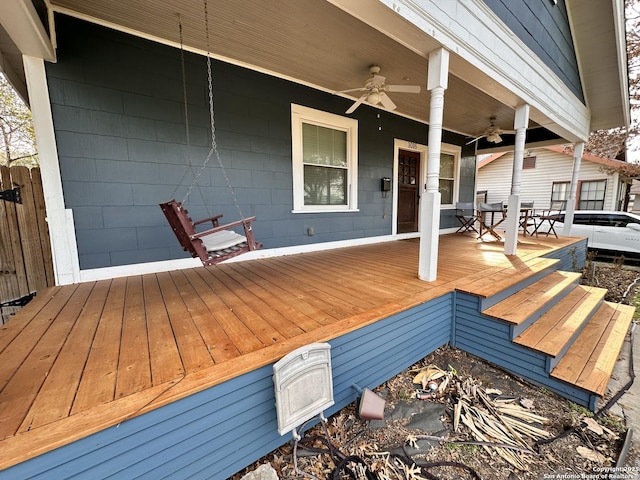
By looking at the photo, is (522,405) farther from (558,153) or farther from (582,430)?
(558,153)

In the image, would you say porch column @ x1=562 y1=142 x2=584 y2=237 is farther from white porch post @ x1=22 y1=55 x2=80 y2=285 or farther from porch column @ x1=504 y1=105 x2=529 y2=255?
white porch post @ x1=22 y1=55 x2=80 y2=285

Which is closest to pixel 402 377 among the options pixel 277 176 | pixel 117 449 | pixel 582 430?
pixel 582 430

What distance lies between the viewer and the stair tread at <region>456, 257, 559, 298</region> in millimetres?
2488

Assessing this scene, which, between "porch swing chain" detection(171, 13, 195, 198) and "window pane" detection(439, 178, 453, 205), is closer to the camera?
"porch swing chain" detection(171, 13, 195, 198)

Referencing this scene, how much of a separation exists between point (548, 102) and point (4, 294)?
7730 mm

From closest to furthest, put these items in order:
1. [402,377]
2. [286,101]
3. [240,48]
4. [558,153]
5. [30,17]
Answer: [30,17], [402,377], [240,48], [286,101], [558,153]

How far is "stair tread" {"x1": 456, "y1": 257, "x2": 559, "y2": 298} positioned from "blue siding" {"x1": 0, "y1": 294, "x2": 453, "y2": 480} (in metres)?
1.12

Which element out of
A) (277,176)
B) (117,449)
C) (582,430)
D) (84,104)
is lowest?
(582,430)

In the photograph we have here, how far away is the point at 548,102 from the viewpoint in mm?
4297

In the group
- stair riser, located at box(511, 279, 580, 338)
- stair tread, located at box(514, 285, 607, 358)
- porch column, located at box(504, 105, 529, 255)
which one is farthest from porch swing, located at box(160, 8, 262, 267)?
porch column, located at box(504, 105, 529, 255)

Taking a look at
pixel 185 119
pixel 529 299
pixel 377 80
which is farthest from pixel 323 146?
pixel 529 299

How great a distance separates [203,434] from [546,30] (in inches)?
257

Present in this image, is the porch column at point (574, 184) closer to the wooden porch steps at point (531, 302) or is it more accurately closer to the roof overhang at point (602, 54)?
the roof overhang at point (602, 54)

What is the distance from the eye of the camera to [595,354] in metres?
2.30
